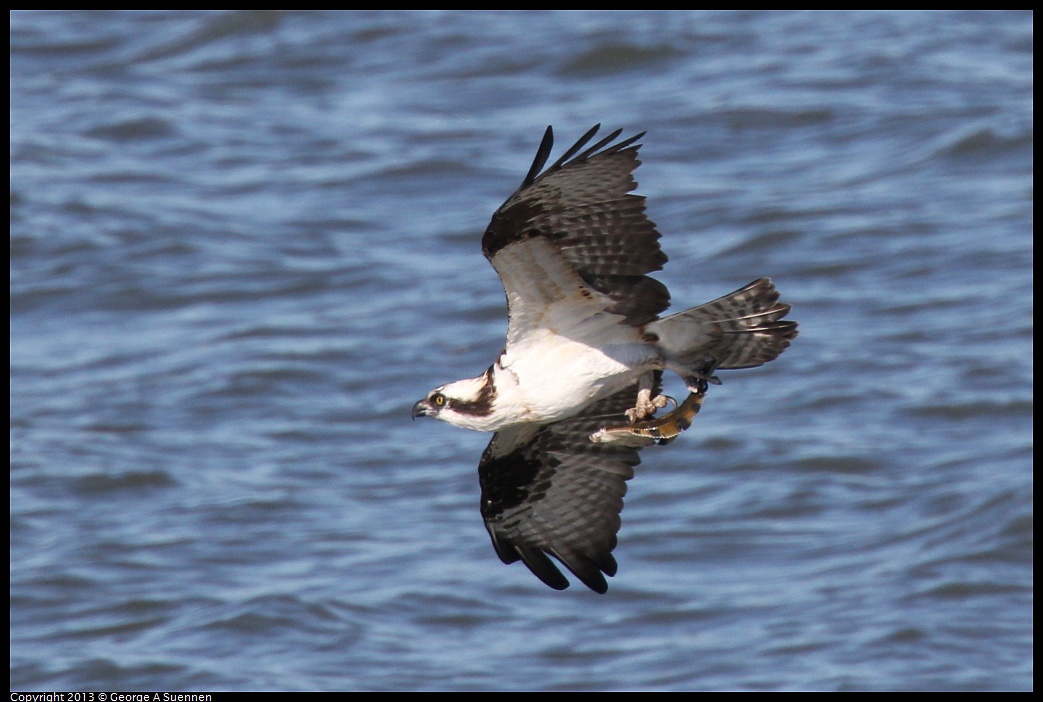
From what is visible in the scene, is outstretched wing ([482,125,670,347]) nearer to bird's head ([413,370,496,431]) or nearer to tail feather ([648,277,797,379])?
tail feather ([648,277,797,379])

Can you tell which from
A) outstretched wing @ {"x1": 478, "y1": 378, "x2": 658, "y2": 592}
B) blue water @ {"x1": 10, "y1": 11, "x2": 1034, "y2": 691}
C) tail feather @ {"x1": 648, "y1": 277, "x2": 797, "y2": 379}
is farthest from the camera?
blue water @ {"x1": 10, "y1": 11, "x2": 1034, "y2": 691}

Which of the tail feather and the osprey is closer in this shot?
the osprey

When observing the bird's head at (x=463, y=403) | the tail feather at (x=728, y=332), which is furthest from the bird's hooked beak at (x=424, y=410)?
the tail feather at (x=728, y=332)

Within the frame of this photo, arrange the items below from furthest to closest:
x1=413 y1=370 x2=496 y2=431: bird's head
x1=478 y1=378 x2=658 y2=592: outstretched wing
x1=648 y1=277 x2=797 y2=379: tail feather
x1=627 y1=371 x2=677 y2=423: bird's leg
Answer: x1=478 y1=378 x2=658 y2=592: outstretched wing, x1=627 y1=371 x2=677 y2=423: bird's leg, x1=413 y1=370 x2=496 y2=431: bird's head, x1=648 y1=277 x2=797 y2=379: tail feather

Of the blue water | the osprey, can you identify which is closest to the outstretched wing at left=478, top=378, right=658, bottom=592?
the osprey

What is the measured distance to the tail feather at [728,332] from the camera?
769 centimetres

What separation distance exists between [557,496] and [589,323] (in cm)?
140

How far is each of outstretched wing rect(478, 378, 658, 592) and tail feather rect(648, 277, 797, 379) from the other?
37.6 inches

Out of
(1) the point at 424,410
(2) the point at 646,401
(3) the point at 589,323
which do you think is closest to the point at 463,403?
(1) the point at 424,410

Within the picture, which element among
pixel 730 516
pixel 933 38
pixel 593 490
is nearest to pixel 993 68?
pixel 933 38

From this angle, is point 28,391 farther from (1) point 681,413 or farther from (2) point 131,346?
(1) point 681,413

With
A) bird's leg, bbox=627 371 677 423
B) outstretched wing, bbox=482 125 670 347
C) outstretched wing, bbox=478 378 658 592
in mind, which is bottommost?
outstretched wing, bbox=478 378 658 592

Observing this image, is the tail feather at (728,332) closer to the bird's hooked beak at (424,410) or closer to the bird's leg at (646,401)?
the bird's leg at (646,401)

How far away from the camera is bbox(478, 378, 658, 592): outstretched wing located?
8.85 m
